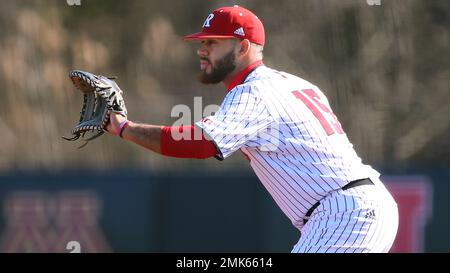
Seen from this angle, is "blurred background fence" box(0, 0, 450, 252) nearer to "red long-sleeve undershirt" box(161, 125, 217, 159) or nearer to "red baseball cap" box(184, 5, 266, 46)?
"red baseball cap" box(184, 5, 266, 46)

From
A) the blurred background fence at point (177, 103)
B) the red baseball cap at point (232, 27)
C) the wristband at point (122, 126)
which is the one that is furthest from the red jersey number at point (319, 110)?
the blurred background fence at point (177, 103)

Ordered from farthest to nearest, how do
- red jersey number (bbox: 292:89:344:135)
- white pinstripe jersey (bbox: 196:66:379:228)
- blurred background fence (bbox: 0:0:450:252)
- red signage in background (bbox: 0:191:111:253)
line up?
blurred background fence (bbox: 0:0:450:252) → red signage in background (bbox: 0:191:111:253) → red jersey number (bbox: 292:89:344:135) → white pinstripe jersey (bbox: 196:66:379:228)

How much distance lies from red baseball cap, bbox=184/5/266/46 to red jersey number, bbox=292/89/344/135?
13.9 inches

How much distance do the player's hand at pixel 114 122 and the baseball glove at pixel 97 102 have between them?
15 mm

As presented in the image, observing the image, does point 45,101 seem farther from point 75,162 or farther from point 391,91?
point 391,91

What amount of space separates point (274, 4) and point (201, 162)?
2702 mm

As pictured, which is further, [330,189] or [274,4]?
[274,4]

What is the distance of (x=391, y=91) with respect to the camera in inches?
398

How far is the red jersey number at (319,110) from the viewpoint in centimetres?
454

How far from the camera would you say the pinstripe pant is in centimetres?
442

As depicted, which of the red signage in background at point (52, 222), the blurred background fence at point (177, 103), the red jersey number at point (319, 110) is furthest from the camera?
the blurred background fence at point (177, 103)

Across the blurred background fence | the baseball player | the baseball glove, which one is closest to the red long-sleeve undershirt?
the baseball player

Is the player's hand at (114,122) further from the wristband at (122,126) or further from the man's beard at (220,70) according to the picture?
the man's beard at (220,70)
